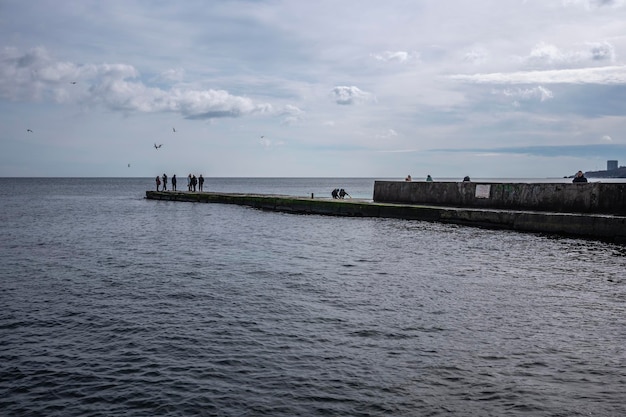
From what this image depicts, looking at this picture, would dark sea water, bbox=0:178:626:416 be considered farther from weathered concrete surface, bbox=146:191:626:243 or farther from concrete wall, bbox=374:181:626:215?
concrete wall, bbox=374:181:626:215

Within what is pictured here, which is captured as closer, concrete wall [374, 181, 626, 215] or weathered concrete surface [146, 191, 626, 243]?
weathered concrete surface [146, 191, 626, 243]

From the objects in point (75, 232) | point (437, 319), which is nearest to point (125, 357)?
point (437, 319)

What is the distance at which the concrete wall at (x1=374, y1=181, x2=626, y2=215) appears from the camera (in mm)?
24750

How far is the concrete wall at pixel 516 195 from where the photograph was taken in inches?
974

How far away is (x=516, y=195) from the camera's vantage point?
28.9m

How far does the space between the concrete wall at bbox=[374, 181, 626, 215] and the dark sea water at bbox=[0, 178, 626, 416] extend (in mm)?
5976

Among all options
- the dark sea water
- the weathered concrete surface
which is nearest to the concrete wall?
the weathered concrete surface

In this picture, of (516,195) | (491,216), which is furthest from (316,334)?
(516,195)

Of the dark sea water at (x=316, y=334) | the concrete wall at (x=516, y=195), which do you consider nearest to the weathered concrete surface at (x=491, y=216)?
the concrete wall at (x=516, y=195)

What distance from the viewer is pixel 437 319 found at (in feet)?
35.0

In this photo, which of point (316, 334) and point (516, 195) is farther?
point (516, 195)

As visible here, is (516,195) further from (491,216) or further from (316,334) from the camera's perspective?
(316,334)

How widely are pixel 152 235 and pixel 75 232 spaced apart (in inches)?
192

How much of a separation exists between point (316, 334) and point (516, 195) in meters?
22.1
